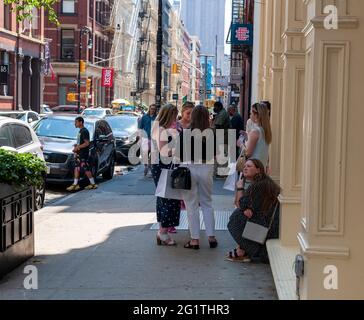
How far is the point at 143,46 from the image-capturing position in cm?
9619

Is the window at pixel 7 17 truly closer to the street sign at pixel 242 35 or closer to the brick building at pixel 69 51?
the brick building at pixel 69 51

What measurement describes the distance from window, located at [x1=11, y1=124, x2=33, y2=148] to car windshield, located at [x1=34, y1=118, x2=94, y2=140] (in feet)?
10.6

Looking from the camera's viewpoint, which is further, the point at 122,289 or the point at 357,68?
the point at 122,289

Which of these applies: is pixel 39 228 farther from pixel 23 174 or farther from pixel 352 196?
pixel 352 196

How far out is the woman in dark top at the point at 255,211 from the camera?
760cm

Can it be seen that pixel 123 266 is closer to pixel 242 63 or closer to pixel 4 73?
pixel 242 63

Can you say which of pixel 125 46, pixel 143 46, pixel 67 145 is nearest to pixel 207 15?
pixel 143 46

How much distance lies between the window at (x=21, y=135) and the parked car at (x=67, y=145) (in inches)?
85.7

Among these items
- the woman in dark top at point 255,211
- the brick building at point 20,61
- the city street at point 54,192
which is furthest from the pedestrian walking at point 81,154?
the brick building at point 20,61

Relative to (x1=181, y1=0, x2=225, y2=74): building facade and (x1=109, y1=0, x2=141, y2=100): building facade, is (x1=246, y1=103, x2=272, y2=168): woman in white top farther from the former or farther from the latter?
(x1=181, y1=0, x2=225, y2=74): building facade

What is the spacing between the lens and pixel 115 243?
8.73 metres

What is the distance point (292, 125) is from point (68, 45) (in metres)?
58.9
